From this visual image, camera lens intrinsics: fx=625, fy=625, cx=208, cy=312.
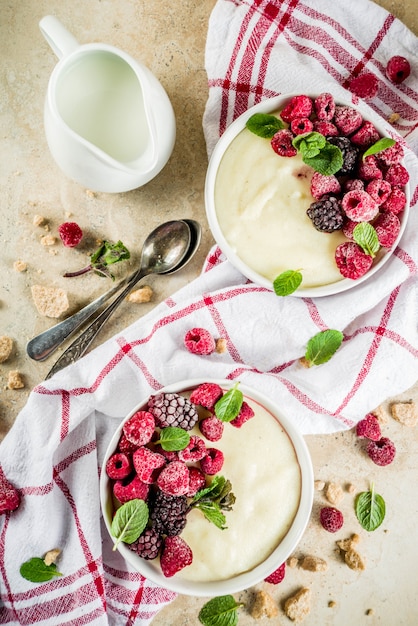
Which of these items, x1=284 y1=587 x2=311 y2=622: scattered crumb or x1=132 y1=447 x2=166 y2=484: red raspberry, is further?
x1=284 y1=587 x2=311 y2=622: scattered crumb

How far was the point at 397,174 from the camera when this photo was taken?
1472 millimetres

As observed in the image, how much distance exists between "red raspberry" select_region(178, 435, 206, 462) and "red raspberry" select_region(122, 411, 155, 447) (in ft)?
0.27

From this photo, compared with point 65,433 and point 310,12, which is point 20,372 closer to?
point 65,433

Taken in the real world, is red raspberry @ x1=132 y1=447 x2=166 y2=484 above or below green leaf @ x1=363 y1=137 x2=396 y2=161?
below

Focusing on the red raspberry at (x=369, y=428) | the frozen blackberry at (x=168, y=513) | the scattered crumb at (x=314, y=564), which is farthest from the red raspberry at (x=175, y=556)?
the red raspberry at (x=369, y=428)

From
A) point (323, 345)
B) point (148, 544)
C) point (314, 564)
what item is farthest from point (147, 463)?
point (314, 564)

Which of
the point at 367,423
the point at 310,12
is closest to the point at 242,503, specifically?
the point at 367,423

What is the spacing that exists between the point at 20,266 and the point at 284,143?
0.81m

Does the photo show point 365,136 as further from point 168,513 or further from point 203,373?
point 168,513

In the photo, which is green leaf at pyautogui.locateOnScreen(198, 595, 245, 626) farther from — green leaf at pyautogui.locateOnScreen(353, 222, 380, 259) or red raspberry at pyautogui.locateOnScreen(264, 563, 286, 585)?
green leaf at pyautogui.locateOnScreen(353, 222, 380, 259)

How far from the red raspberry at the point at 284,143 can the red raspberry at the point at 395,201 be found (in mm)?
255

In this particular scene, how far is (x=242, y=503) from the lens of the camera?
1.45 meters

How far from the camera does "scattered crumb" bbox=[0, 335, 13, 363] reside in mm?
1740

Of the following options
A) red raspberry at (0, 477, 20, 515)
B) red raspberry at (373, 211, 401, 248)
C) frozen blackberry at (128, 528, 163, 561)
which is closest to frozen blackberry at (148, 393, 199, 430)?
frozen blackberry at (128, 528, 163, 561)
